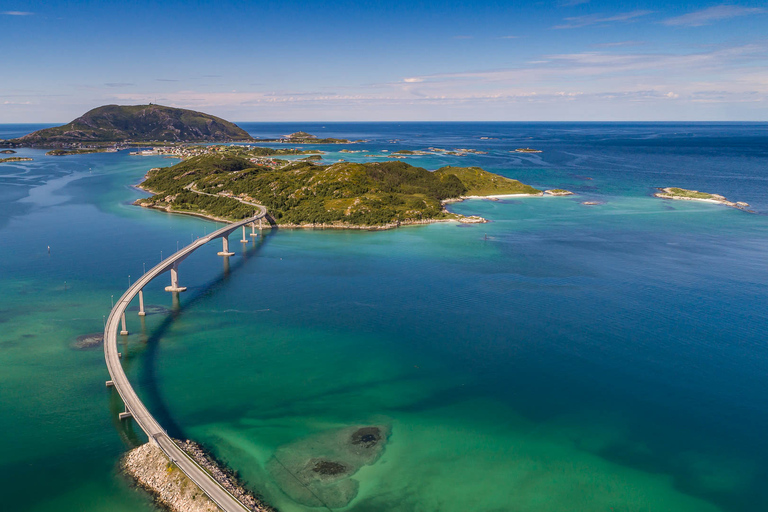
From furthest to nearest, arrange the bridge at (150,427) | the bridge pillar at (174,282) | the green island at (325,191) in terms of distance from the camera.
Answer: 1. the green island at (325,191)
2. the bridge pillar at (174,282)
3. the bridge at (150,427)

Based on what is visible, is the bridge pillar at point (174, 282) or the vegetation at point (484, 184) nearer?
the bridge pillar at point (174, 282)

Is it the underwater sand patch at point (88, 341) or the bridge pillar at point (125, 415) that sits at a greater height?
the underwater sand patch at point (88, 341)

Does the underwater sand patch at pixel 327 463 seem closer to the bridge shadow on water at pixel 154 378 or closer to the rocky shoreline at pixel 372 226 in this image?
the bridge shadow on water at pixel 154 378

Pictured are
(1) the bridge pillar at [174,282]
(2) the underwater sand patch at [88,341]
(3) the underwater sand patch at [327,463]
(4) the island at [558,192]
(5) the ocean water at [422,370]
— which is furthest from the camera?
(4) the island at [558,192]

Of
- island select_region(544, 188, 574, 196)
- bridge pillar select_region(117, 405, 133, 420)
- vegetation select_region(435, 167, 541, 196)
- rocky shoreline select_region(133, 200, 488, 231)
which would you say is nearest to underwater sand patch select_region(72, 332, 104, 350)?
bridge pillar select_region(117, 405, 133, 420)

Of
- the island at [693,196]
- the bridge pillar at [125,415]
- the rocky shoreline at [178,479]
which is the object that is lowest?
the rocky shoreline at [178,479]

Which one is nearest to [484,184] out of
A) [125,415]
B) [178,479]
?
[125,415]

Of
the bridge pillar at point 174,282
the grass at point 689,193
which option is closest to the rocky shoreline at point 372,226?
the bridge pillar at point 174,282
